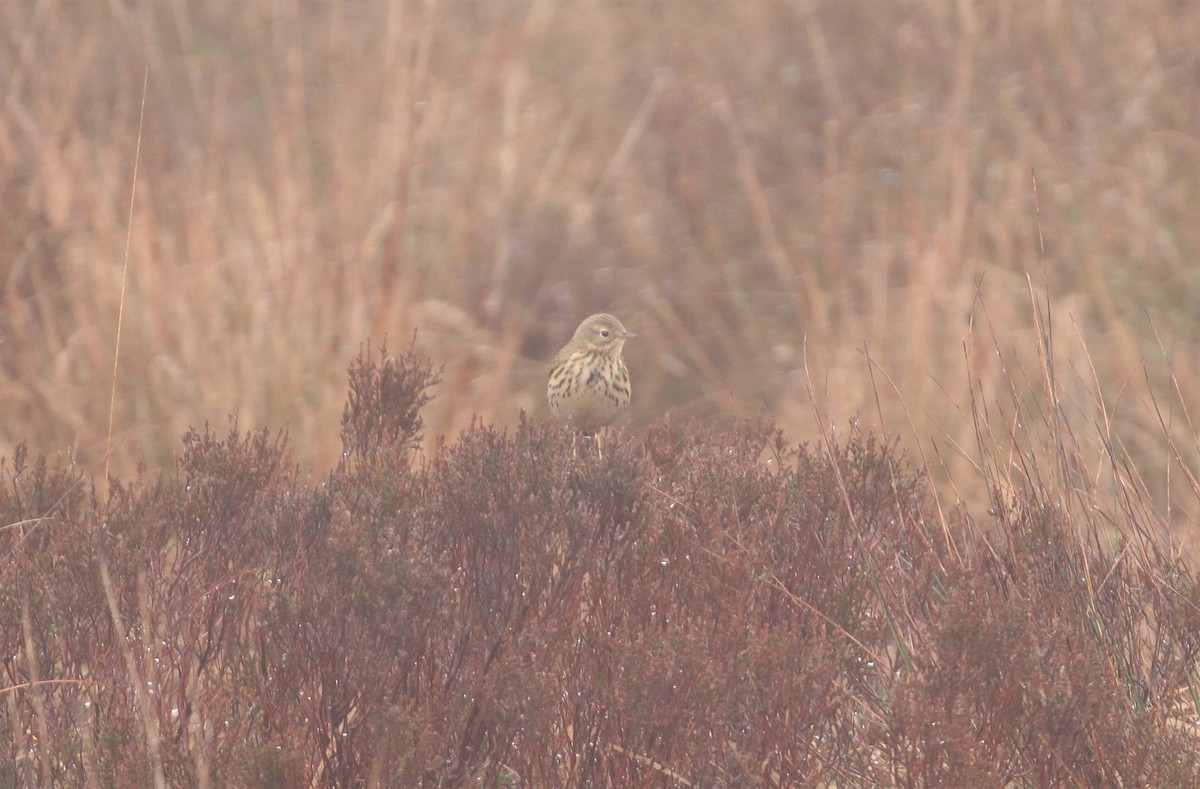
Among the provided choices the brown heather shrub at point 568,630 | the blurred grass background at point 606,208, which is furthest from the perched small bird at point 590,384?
the brown heather shrub at point 568,630

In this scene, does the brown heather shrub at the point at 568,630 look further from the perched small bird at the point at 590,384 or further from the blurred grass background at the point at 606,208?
the blurred grass background at the point at 606,208

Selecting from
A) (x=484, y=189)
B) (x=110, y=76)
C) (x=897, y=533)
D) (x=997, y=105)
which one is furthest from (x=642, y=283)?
(x=897, y=533)

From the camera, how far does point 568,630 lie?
2.64 metres

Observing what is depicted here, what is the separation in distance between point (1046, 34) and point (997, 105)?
886 mm

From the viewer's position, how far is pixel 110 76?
7.78m

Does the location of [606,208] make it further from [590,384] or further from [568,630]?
[568,630]

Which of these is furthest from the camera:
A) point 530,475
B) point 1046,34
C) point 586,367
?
point 1046,34

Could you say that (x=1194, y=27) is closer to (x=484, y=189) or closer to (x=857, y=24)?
(x=857, y=24)

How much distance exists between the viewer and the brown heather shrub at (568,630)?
2453 millimetres

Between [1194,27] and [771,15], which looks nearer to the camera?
[1194,27]

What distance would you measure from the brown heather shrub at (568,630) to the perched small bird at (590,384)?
3.68 ft

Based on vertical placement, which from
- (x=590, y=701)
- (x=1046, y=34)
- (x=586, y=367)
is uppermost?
(x=1046, y=34)

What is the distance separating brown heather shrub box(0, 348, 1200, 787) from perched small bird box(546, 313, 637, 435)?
1121mm

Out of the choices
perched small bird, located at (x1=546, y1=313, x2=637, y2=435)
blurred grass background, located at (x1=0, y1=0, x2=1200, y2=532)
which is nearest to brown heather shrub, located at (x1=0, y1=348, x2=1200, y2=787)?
perched small bird, located at (x1=546, y1=313, x2=637, y2=435)
